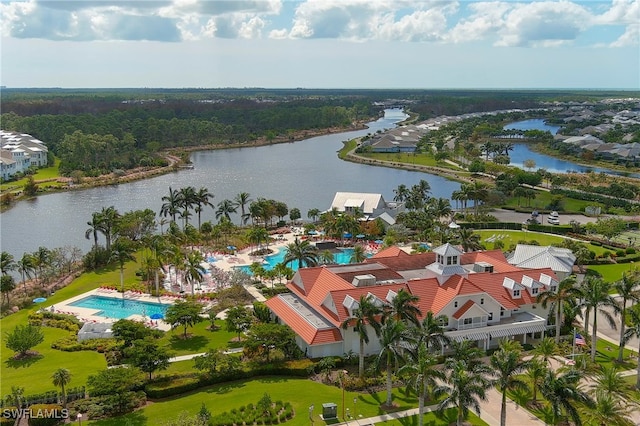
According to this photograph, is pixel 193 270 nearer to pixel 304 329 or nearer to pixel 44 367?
pixel 304 329

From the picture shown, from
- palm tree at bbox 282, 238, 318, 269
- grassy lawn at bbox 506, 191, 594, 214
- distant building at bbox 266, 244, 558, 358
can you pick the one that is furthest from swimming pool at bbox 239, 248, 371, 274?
grassy lawn at bbox 506, 191, 594, 214

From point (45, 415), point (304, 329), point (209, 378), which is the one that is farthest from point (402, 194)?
point (45, 415)

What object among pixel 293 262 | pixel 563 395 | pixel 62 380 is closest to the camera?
pixel 563 395

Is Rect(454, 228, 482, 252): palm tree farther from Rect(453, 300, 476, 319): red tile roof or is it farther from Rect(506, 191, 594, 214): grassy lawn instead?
Rect(506, 191, 594, 214): grassy lawn

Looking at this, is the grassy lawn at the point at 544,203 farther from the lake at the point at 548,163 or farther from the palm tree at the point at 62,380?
the palm tree at the point at 62,380

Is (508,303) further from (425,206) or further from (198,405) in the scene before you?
(425,206)
